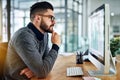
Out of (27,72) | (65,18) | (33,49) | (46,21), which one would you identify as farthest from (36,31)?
(65,18)

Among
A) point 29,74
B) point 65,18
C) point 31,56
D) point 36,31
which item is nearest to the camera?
point 31,56

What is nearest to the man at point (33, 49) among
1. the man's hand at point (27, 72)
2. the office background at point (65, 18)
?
the man's hand at point (27, 72)

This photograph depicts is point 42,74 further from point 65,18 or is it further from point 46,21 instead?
point 65,18

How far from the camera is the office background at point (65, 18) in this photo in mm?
5715

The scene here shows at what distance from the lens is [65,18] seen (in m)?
8.09

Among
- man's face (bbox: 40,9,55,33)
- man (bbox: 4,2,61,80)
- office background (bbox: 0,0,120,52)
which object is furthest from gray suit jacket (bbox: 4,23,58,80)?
office background (bbox: 0,0,120,52)

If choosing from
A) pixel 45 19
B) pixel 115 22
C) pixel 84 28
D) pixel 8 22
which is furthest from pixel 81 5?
pixel 45 19

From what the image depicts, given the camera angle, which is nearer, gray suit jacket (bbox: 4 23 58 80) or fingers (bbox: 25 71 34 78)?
gray suit jacket (bbox: 4 23 58 80)

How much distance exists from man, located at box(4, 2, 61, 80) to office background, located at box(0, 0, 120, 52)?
336cm

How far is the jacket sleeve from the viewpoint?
151cm

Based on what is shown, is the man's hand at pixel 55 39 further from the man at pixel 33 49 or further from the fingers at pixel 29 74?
the fingers at pixel 29 74

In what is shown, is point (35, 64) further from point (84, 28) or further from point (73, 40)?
point (84, 28)

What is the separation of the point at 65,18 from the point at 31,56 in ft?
21.8

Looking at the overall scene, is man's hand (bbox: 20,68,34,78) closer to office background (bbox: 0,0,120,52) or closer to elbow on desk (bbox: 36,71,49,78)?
elbow on desk (bbox: 36,71,49,78)
